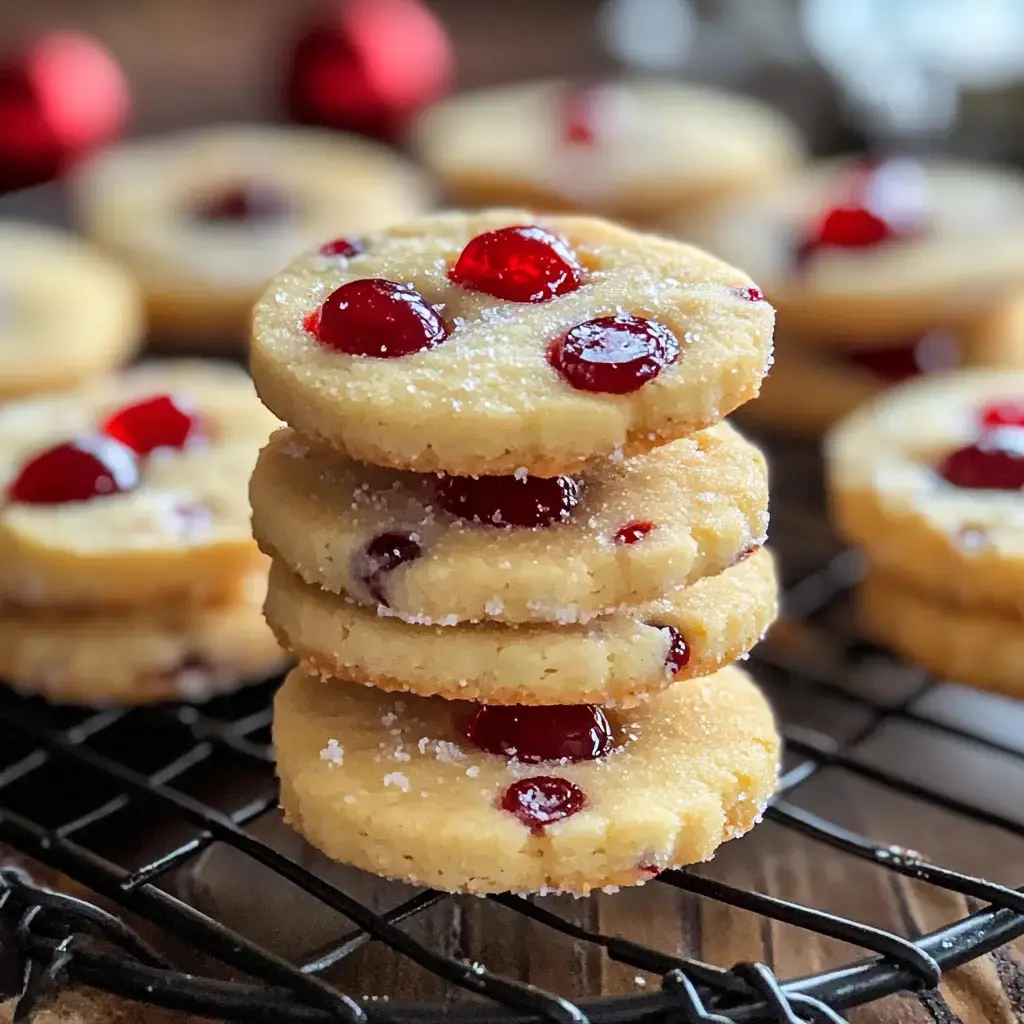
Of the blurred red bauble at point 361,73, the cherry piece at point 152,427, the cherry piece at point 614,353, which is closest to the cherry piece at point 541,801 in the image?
the cherry piece at point 614,353

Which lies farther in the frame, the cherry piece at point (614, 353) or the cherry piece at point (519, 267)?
the cherry piece at point (519, 267)

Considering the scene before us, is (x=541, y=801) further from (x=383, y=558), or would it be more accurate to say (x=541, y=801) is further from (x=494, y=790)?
(x=383, y=558)

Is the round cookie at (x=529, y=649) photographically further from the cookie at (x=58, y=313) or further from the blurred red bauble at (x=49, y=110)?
the blurred red bauble at (x=49, y=110)

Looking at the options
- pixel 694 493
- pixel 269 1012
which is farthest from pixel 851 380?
pixel 269 1012

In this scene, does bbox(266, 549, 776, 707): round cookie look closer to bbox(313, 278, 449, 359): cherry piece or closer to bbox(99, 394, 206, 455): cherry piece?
bbox(313, 278, 449, 359): cherry piece

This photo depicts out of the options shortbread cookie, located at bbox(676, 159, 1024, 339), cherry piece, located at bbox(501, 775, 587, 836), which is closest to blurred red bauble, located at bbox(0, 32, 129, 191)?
shortbread cookie, located at bbox(676, 159, 1024, 339)

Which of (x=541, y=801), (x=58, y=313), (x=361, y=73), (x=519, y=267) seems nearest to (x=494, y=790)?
(x=541, y=801)
